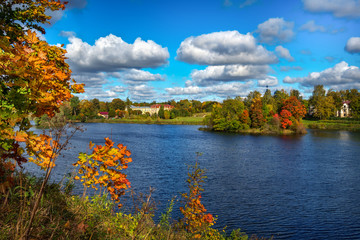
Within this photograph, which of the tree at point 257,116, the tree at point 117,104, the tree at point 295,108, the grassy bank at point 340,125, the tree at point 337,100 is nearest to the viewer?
the tree at point 257,116

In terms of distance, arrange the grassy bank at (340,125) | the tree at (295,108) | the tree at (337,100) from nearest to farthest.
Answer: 1. the tree at (295,108)
2. the grassy bank at (340,125)
3. the tree at (337,100)

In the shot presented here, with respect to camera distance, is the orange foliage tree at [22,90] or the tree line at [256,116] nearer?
the orange foliage tree at [22,90]

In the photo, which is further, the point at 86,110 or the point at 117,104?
the point at 117,104

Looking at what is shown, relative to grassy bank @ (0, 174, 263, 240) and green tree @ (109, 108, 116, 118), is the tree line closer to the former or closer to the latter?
grassy bank @ (0, 174, 263, 240)

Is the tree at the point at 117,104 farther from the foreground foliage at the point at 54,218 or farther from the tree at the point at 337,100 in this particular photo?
the foreground foliage at the point at 54,218

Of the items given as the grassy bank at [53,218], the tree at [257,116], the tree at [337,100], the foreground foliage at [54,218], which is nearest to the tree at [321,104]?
the tree at [337,100]

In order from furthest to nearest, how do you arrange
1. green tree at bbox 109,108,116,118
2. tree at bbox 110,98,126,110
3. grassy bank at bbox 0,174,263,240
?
tree at bbox 110,98,126,110
green tree at bbox 109,108,116,118
grassy bank at bbox 0,174,263,240

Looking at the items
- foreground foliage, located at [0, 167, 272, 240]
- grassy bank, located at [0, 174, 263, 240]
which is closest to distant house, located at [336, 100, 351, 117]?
foreground foliage, located at [0, 167, 272, 240]

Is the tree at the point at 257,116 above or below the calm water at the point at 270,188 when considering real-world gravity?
above

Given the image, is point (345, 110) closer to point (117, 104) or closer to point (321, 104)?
point (321, 104)

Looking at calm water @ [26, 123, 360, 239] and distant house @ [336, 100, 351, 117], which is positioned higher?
distant house @ [336, 100, 351, 117]

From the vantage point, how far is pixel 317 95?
351 feet

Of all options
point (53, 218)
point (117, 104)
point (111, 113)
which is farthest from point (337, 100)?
point (53, 218)

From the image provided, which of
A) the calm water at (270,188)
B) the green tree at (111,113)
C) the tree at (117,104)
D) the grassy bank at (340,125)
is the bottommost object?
the calm water at (270,188)
